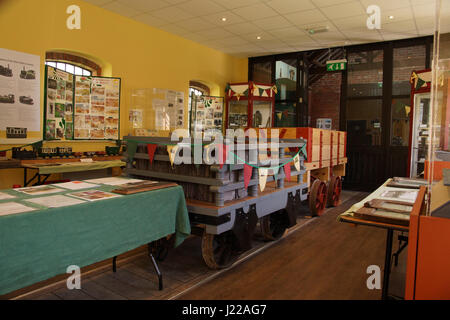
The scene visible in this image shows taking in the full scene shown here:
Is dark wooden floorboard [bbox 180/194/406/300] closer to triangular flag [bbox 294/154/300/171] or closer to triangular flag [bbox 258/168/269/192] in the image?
triangular flag [bbox 258/168/269/192]

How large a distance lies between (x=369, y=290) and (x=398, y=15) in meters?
5.13

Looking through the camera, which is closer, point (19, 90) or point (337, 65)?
point (19, 90)

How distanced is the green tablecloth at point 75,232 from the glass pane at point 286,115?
6529mm

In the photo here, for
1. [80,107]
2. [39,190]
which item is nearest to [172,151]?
[39,190]

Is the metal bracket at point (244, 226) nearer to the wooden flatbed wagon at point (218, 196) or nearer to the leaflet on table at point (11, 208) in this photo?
the wooden flatbed wagon at point (218, 196)

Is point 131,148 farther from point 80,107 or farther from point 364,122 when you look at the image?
point 364,122

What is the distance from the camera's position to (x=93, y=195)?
222 centimetres

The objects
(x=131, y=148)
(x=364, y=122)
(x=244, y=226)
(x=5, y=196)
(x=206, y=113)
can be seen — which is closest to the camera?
(x=5, y=196)

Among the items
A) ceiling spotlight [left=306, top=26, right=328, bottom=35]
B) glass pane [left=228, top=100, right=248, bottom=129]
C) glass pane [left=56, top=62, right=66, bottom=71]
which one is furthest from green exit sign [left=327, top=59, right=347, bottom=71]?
glass pane [left=56, top=62, right=66, bottom=71]

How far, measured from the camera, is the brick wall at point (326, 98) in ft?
34.7

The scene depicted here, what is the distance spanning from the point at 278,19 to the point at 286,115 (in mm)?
2966

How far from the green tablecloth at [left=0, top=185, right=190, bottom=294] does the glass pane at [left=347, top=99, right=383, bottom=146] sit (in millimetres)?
6400

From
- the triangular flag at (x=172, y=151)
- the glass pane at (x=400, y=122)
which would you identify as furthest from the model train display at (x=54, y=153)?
the glass pane at (x=400, y=122)

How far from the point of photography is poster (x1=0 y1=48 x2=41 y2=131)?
15.0 ft
